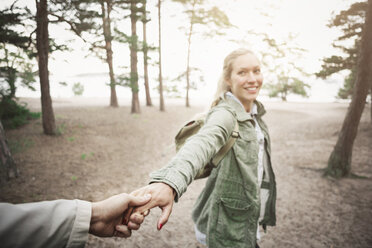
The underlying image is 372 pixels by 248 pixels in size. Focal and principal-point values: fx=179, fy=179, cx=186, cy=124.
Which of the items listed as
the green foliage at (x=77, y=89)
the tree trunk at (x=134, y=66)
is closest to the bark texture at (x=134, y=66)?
the tree trunk at (x=134, y=66)

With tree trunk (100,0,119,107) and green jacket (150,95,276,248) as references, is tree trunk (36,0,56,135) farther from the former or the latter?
green jacket (150,95,276,248)

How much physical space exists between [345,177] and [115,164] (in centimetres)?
789

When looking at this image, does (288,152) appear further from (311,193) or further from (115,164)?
(115,164)

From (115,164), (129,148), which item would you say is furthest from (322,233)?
(129,148)

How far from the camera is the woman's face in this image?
2178 mm

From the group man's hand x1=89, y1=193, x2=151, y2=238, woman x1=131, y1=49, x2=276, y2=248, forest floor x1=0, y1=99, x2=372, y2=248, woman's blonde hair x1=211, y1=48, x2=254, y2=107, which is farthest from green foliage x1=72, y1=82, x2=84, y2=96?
man's hand x1=89, y1=193, x2=151, y2=238

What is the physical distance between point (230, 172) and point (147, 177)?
16.7ft

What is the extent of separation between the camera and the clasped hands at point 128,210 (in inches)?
42.6

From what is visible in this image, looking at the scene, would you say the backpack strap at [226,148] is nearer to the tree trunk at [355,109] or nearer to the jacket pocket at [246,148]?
the jacket pocket at [246,148]

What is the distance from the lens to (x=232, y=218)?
6.21 feet

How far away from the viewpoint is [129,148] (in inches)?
333

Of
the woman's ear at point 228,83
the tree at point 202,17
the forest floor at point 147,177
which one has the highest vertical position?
the tree at point 202,17

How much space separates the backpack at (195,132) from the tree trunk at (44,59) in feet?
21.9

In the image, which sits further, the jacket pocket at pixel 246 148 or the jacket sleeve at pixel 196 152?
the jacket pocket at pixel 246 148
